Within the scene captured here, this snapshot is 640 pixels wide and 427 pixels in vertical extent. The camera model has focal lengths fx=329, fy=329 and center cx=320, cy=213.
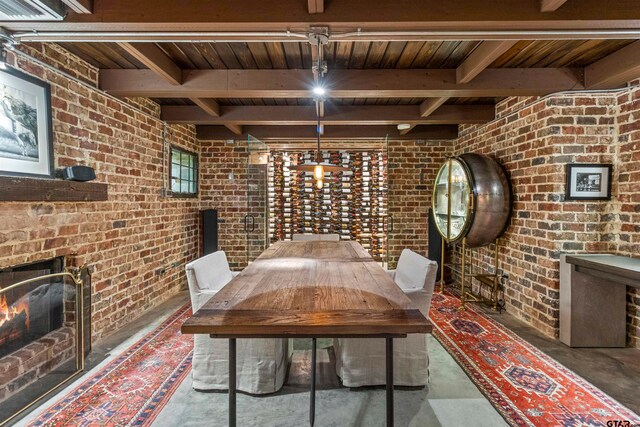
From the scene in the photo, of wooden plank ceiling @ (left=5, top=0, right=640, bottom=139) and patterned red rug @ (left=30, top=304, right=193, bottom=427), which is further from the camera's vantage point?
patterned red rug @ (left=30, top=304, right=193, bottom=427)

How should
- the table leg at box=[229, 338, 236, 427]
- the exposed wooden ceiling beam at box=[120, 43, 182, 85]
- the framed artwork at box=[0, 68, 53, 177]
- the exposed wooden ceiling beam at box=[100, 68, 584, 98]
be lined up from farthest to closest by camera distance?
the exposed wooden ceiling beam at box=[100, 68, 584, 98], the exposed wooden ceiling beam at box=[120, 43, 182, 85], the framed artwork at box=[0, 68, 53, 177], the table leg at box=[229, 338, 236, 427]

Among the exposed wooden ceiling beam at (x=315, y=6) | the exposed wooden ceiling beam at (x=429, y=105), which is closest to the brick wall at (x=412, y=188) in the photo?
the exposed wooden ceiling beam at (x=429, y=105)

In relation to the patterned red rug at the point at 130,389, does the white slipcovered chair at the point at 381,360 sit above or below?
above

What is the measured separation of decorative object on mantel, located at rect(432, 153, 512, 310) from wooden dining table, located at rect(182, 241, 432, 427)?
1.86 meters

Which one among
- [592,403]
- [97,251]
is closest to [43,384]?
[97,251]

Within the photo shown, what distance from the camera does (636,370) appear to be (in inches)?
97.3

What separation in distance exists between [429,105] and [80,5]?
311cm

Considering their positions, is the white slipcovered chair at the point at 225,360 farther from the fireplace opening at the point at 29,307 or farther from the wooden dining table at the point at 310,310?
the fireplace opening at the point at 29,307

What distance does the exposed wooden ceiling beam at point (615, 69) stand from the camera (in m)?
2.40

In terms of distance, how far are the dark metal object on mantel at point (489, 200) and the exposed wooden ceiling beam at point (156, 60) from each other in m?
3.10

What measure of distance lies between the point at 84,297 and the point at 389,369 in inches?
96.8

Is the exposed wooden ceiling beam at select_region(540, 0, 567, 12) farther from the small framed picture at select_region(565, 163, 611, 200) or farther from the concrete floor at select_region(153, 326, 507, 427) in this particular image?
the concrete floor at select_region(153, 326, 507, 427)

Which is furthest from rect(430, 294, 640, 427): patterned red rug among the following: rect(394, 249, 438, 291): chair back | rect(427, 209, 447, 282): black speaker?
rect(427, 209, 447, 282): black speaker

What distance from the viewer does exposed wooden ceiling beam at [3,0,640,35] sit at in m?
1.80
